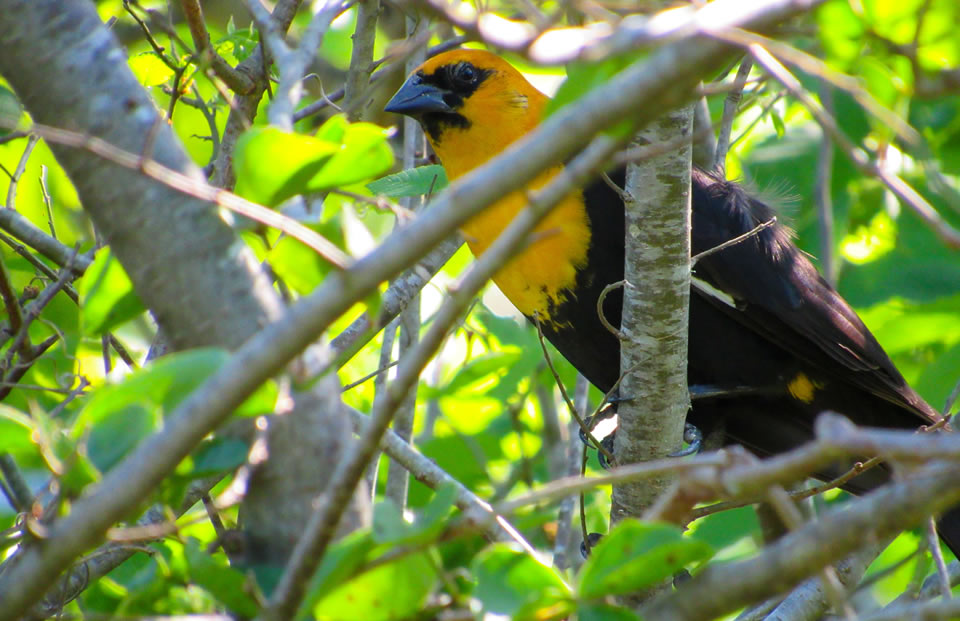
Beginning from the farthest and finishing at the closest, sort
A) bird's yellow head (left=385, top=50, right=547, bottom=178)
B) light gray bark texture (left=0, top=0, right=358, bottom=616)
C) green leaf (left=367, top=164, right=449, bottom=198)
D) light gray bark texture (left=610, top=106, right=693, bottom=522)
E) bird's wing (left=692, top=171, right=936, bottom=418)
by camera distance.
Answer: bird's yellow head (left=385, top=50, right=547, bottom=178), bird's wing (left=692, top=171, right=936, bottom=418), green leaf (left=367, top=164, right=449, bottom=198), light gray bark texture (left=610, top=106, right=693, bottom=522), light gray bark texture (left=0, top=0, right=358, bottom=616)

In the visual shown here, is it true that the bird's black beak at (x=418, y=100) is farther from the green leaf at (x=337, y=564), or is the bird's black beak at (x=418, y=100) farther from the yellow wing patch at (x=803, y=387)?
the green leaf at (x=337, y=564)

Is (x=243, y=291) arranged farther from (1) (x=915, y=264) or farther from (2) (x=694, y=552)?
(1) (x=915, y=264)

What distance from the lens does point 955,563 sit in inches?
128

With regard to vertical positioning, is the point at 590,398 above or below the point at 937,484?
above

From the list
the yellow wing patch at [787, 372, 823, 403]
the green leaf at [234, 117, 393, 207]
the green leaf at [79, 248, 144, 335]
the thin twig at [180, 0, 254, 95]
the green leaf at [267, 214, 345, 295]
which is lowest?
the green leaf at [267, 214, 345, 295]

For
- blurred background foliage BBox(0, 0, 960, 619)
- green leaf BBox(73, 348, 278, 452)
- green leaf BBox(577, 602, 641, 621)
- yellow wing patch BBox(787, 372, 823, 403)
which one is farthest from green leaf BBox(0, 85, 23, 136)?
yellow wing patch BBox(787, 372, 823, 403)

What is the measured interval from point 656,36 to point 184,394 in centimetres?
74

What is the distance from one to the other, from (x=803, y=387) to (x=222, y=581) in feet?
8.47

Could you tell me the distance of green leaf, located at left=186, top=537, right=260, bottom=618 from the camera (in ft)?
4.43

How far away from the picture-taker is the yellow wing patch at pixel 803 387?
11.4 feet

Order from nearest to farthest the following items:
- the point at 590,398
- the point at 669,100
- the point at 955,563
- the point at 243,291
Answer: the point at 669,100, the point at 243,291, the point at 955,563, the point at 590,398

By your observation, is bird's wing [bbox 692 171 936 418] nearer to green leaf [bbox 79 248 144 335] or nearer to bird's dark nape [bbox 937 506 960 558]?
bird's dark nape [bbox 937 506 960 558]

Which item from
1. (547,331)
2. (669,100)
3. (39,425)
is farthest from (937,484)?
(547,331)

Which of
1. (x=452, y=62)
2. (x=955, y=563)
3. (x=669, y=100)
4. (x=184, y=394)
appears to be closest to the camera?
(x=669, y=100)
